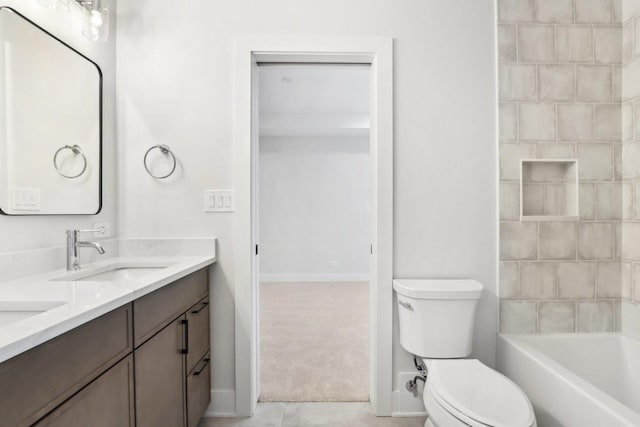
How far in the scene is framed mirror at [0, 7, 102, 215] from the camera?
1250mm

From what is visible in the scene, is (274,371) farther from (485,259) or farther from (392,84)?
(392,84)

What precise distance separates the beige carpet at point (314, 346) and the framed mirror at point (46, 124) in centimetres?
154

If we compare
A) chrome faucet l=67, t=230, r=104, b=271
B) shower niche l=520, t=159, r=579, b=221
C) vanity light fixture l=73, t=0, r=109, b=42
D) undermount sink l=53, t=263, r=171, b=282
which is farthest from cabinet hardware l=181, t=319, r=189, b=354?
shower niche l=520, t=159, r=579, b=221

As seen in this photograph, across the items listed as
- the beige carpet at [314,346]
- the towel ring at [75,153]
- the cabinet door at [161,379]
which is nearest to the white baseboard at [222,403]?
the beige carpet at [314,346]

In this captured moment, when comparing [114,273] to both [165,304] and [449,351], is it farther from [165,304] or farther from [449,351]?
[449,351]

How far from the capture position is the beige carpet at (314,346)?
6.84 feet

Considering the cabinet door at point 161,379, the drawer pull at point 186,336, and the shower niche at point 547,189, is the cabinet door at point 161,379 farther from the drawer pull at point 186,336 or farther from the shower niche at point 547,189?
the shower niche at point 547,189

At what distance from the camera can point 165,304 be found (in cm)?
132

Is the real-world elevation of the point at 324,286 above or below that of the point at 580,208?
below

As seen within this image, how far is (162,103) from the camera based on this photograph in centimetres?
184

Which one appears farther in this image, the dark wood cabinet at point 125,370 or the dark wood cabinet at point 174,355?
the dark wood cabinet at point 174,355

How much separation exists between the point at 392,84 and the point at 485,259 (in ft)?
3.57

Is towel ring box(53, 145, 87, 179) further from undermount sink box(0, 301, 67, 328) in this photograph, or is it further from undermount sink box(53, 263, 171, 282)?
undermount sink box(0, 301, 67, 328)

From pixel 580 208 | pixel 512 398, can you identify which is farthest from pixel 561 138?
pixel 512 398
